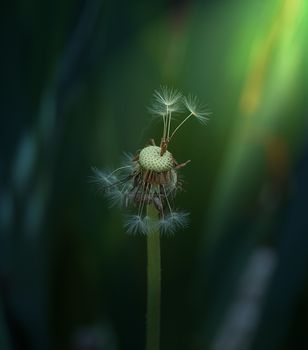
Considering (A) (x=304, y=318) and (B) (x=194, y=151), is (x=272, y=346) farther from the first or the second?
(B) (x=194, y=151)

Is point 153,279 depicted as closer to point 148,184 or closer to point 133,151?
point 148,184

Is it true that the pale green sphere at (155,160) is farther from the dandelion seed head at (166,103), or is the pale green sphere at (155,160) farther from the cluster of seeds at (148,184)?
the dandelion seed head at (166,103)

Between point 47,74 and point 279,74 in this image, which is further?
point 47,74

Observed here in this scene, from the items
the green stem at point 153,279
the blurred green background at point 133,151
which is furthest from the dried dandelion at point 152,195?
the blurred green background at point 133,151

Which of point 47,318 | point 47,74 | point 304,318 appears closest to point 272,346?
point 304,318

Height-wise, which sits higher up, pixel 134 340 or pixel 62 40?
pixel 62 40

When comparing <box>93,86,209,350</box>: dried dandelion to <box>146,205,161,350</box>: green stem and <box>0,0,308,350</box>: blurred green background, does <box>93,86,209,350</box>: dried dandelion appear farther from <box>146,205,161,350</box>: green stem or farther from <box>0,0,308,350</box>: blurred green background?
<box>0,0,308,350</box>: blurred green background
